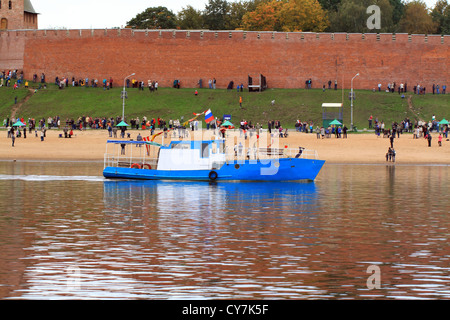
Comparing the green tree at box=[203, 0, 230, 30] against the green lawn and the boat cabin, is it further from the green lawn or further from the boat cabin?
the boat cabin

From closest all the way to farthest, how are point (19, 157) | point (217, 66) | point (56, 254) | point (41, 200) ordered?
point (56, 254)
point (41, 200)
point (19, 157)
point (217, 66)

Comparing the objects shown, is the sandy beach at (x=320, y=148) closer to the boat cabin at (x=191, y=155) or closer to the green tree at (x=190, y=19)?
the boat cabin at (x=191, y=155)

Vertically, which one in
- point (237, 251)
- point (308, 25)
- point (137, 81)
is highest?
point (308, 25)

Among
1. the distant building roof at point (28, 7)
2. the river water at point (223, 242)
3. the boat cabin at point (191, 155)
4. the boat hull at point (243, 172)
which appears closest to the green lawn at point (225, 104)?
the distant building roof at point (28, 7)

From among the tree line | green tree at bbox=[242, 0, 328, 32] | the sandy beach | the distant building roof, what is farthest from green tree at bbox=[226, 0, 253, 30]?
the sandy beach

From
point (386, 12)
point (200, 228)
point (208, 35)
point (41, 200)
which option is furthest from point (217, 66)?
point (200, 228)

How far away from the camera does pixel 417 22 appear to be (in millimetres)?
94125

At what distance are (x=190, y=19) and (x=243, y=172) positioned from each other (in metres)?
70.2

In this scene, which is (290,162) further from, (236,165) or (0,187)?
(0,187)

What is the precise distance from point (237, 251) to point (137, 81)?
64.6 m

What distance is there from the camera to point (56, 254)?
14.8m

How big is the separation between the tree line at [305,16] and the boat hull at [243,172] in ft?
182

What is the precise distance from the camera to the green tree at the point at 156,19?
102 m

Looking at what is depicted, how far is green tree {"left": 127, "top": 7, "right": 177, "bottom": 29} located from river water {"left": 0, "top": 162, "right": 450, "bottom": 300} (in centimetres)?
7458
